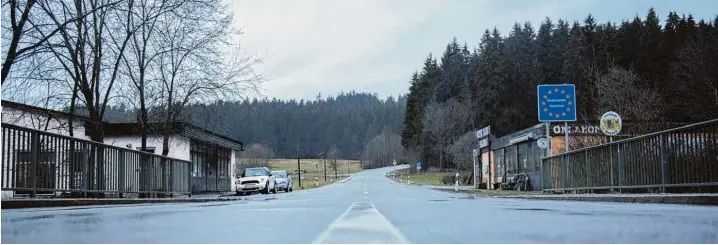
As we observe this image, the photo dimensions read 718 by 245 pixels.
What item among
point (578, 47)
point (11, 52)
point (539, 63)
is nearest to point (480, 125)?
point (539, 63)

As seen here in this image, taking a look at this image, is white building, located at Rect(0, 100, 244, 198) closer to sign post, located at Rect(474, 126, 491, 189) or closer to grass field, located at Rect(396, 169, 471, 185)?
sign post, located at Rect(474, 126, 491, 189)

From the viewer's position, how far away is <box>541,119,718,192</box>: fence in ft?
37.8

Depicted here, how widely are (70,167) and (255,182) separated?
23735 mm

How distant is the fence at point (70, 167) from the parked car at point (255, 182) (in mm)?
16290

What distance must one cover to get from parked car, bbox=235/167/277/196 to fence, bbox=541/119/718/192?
67.5 feet

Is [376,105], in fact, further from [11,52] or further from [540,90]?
[11,52]

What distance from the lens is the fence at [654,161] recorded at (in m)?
11.5

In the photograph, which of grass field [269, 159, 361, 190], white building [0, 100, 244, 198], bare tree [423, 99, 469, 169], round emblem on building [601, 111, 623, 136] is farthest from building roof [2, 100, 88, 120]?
grass field [269, 159, 361, 190]

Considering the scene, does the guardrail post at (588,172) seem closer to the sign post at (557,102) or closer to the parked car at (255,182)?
the sign post at (557,102)

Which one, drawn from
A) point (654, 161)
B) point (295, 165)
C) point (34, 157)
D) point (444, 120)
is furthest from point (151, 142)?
point (295, 165)

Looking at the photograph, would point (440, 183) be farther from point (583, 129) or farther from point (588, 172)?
point (588, 172)

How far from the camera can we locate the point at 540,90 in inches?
1001

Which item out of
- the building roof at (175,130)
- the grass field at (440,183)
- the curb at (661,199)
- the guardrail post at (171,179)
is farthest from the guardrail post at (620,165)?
the building roof at (175,130)

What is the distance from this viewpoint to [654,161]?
13.5m
